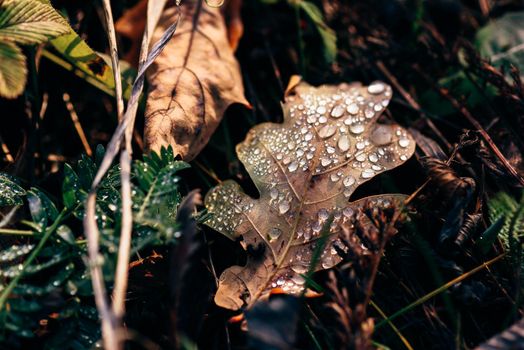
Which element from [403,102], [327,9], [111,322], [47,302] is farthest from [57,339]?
[327,9]

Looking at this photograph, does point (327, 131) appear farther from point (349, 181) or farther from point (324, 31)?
point (324, 31)

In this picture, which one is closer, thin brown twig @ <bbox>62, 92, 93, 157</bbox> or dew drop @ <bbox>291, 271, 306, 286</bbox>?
dew drop @ <bbox>291, 271, 306, 286</bbox>

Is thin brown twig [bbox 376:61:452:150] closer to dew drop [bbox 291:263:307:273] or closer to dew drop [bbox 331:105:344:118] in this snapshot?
dew drop [bbox 331:105:344:118]

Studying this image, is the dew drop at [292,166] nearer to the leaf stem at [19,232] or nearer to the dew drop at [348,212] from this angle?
the dew drop at [348,212]

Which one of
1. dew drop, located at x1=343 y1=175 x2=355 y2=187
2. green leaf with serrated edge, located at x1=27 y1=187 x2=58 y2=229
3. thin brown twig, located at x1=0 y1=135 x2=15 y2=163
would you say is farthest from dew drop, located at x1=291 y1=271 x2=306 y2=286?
thin brown twig, located at x1=0 y1=135 x2=15 y2=163

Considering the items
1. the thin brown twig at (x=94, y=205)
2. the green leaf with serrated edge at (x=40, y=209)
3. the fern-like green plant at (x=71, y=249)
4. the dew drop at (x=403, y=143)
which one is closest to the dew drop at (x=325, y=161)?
the dew drop at (x=403, y=143)

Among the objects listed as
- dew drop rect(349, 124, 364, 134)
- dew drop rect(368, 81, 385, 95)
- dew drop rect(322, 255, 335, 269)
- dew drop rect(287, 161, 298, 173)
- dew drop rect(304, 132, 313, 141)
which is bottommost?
dew drop rect(322, 255, 335, 269)

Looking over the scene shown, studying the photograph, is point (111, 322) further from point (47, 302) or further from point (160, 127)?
point (160, 127)
